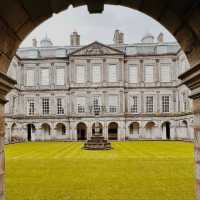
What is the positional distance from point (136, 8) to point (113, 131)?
36222 mm

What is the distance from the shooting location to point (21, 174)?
10.0m

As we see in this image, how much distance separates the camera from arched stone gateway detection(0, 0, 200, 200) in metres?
3.36

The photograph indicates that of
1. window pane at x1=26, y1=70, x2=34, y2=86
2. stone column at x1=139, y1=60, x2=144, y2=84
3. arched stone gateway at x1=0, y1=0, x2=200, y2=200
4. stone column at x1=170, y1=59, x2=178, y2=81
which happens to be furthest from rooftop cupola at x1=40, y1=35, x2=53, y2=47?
arched stone gateway at x1=0, y1=0, x2=200, y2=200

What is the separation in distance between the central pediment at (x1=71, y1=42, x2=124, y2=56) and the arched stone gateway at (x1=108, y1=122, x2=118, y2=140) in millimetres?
10327

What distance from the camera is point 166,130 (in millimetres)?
38562

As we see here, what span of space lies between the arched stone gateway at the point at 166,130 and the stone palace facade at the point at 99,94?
5.7 inches

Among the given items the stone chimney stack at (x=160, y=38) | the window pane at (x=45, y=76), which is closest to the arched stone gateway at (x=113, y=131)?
the window pane at (x=45, y=76)

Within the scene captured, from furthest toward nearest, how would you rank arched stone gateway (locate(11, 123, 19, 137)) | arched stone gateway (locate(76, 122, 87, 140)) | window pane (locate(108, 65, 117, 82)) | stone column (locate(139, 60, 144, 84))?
arched stone gateway (locate(76, 122, 87, 140)), stone column (locate(139, 60, 144, 84)), window pane (locate(108, 65, 117, 82)), arched stone gateway (locate(11, 123, 19, 137))

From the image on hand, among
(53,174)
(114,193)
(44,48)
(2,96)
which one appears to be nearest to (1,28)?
(2,96)

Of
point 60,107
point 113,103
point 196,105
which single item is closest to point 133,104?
point 113,103

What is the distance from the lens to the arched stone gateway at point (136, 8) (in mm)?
3355

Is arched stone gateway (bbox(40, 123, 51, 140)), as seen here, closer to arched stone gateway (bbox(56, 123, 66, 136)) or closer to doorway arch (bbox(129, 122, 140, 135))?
arched stone gateway (bbox(56, 123, 66, 136))

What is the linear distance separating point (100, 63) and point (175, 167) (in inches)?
1069

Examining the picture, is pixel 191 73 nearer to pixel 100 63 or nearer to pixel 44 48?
pixel 100 63
